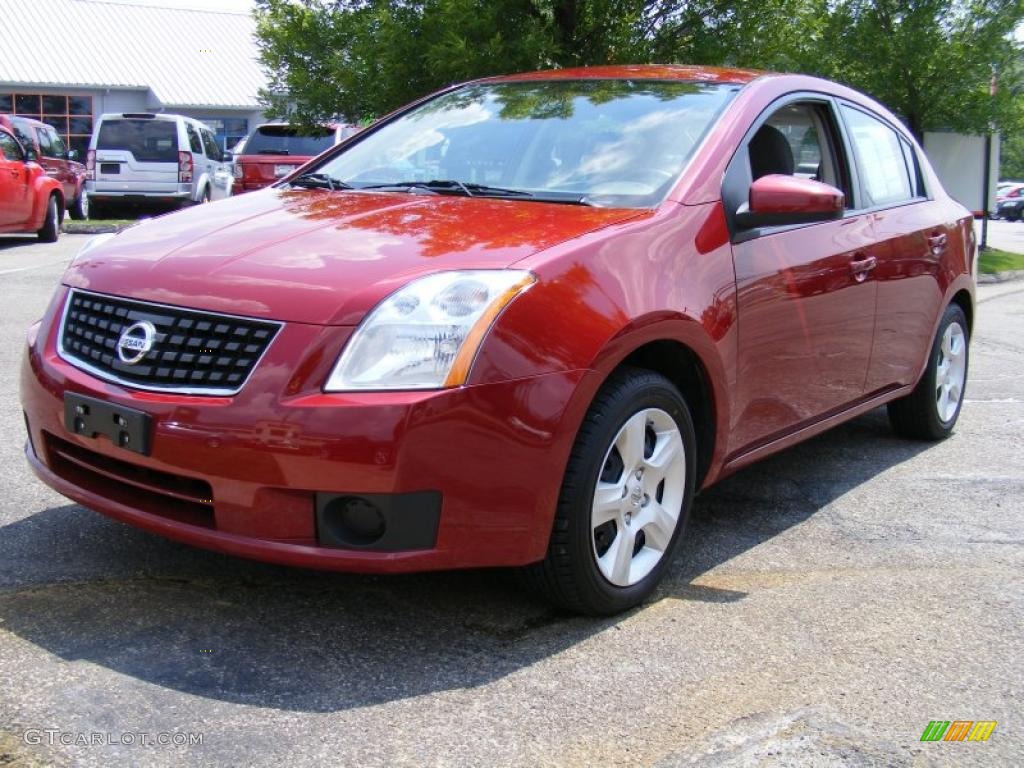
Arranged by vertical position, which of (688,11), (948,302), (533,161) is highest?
(688,11)

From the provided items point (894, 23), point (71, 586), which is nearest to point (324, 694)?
point (71, 586)

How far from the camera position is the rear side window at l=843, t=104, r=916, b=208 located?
486 centimetres

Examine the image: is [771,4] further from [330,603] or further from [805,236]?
[330,603]

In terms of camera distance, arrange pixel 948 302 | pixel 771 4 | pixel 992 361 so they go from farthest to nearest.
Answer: pixel 771 4
pixel 992 361
pixel 948 302

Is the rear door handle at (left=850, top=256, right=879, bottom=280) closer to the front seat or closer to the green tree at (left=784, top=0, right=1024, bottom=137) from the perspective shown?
the front seat

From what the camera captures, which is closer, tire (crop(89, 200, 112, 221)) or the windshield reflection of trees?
the windshield reflection of trees

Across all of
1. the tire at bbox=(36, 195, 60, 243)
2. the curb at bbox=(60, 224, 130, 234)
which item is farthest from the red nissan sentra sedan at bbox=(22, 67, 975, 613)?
the curb at bbox=(60, 224, 130, 234)

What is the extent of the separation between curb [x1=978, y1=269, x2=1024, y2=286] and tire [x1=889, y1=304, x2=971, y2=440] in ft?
33.3

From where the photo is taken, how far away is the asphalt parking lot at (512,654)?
263 centimetres

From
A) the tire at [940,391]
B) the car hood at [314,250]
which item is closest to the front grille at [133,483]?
the car hood at [314,250]

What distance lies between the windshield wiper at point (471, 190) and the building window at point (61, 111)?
103 ft

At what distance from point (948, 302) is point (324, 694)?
382 centimetres

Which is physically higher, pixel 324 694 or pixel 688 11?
pixel 688 11

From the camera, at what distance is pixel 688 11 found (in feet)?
39.5
